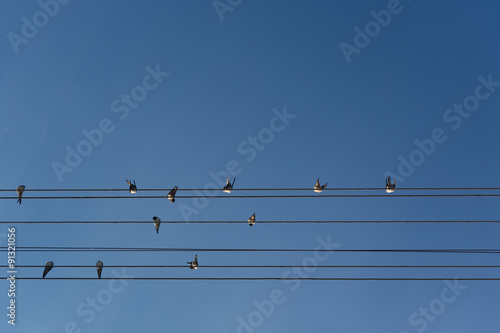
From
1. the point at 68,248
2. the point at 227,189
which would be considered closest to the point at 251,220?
the point at 227,189

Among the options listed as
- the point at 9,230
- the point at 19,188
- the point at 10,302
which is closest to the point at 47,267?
the point at 19,188

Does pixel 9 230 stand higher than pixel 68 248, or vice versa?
pixel 9 230

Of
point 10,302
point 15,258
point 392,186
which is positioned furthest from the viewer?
point 10,302

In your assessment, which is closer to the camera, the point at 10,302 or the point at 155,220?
the point at 155,220

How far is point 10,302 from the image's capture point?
16109mm

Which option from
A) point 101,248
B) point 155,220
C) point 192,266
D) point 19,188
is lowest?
point 192,266

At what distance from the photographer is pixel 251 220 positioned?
10.6 meters

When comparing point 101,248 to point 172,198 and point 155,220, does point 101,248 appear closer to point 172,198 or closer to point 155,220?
point 155,220

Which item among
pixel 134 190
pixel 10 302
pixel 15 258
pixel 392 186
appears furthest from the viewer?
pixel 10 302

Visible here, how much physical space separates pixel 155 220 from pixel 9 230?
8.26m

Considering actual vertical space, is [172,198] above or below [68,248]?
above

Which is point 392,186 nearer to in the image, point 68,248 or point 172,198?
point 172,198

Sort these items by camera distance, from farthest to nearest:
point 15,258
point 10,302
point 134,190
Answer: point 10,302 < point 15,258 < point 134,190

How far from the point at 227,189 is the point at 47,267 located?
237 inches
